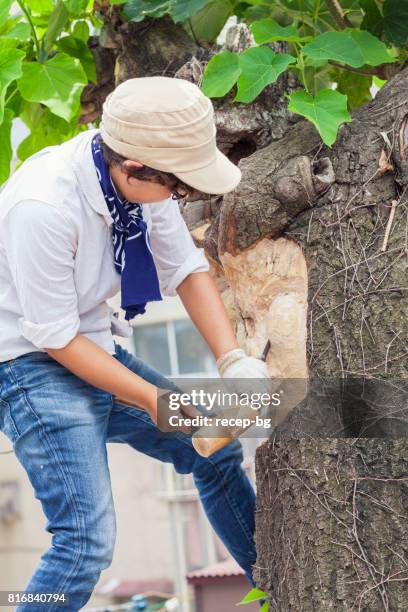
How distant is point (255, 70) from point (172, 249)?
0.43m

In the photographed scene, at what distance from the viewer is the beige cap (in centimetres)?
158

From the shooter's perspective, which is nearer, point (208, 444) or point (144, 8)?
point (208, 444)

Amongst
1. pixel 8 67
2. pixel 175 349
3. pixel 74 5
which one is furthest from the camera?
pixel 175 349

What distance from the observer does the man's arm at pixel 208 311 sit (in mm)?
1873

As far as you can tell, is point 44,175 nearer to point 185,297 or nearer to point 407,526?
point 185,297

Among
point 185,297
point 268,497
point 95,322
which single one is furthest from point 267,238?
point 268,497

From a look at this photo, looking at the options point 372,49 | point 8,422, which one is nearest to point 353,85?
point 372,49

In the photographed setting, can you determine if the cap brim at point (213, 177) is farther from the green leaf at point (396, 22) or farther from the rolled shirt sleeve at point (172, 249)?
Answer: the green leaf at point (396, 22)

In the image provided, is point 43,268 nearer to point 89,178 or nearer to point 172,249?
Answer: point 89,178

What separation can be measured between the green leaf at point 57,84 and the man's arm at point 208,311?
0.58 meters

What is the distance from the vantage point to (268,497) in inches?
74.7

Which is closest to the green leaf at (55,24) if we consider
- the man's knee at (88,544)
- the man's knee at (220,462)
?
the man's knee at (220,462)

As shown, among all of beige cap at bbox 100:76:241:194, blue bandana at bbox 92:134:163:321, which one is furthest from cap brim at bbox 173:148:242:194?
blue bandana at bbox 92:134:163:321

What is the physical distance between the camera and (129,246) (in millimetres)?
1724
